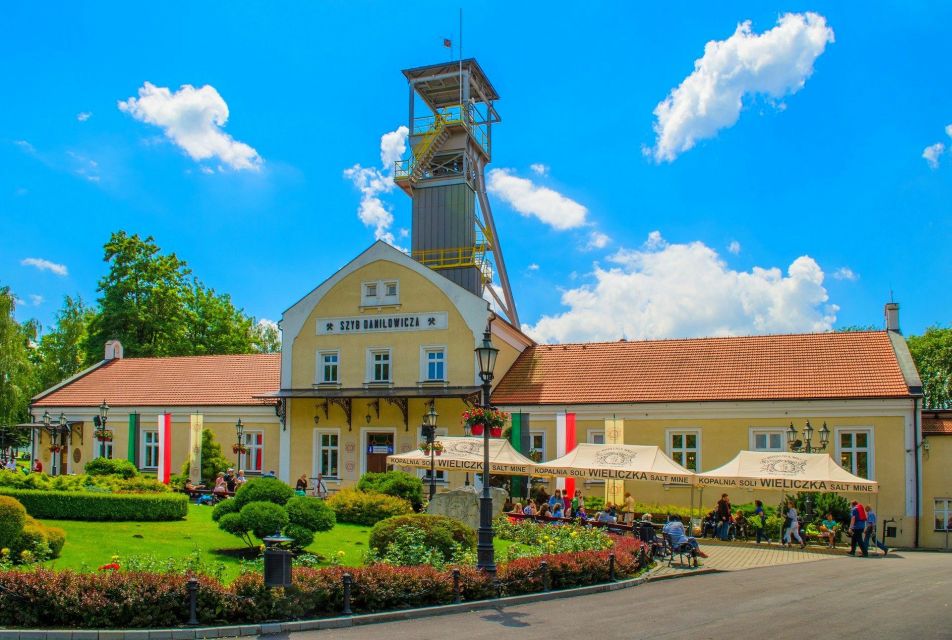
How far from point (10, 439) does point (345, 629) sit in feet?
202

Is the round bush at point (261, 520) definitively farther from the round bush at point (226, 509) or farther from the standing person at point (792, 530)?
the standing person at point (792, 530)

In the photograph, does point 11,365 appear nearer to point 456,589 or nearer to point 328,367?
point 328,367

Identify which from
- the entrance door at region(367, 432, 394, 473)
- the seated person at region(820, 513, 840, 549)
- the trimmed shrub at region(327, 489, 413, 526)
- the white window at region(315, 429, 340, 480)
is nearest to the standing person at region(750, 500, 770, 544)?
the seated person at region(820, 513, 840, 549)

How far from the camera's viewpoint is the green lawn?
55.9ft

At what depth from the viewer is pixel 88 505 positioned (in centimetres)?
2222

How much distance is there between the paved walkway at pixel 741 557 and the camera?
2077 cm

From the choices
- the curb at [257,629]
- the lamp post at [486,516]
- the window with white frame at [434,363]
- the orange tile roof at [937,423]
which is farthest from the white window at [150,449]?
the orange tile roof at [937,423]

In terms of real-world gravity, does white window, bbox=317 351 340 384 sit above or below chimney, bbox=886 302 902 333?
below

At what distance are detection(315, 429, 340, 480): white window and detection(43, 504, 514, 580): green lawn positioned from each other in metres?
12.5

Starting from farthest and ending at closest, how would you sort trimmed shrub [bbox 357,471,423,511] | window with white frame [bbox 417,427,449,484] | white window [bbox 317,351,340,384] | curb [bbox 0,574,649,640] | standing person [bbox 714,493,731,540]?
white window [bbox 317,351,340,384] < window with white frame [bbox 417,427,449,484] < trimmed shrub [bbox 357,471,423,511] < standing person [bbox 714,493,731,540] < curb [bbox 0,574,649,640]

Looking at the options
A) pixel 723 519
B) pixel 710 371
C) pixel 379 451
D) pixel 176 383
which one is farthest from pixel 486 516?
pixel 176 383

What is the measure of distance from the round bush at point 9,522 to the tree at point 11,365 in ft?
116

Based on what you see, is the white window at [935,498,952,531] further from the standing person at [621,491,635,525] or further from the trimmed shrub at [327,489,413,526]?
the trimmed shrub at [327,489,413,526]

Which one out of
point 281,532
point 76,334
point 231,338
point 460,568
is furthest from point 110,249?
point 460,568
